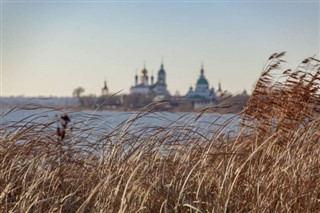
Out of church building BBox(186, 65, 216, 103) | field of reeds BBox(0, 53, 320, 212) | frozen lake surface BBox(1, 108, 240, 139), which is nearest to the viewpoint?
field of reeds BBox(0, 53, 320, 212)

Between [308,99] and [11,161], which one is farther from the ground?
[308,99]

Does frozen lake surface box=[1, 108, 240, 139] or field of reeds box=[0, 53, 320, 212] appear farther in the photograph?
frozen lake surface box=[1, 108, 240, 139]

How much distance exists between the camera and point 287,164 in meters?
4.60

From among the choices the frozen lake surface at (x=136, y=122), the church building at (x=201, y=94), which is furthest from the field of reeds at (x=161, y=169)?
the church building at (x=201, y=94)

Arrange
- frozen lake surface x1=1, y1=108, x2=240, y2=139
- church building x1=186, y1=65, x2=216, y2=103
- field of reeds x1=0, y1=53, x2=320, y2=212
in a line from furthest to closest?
church building x1=186, y1=65, x2=216, y2=103
frozen lake surface x1=1, y1=108, x2=240, y2=139
field of reeds x1=0, y1=53, x2=320, y2=212

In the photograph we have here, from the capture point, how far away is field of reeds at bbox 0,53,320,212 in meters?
4.02

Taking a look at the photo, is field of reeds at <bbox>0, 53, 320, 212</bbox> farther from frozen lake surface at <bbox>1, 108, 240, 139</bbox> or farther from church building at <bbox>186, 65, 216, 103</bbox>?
church building at <bbox>186, 65, 216, 103</bbox>

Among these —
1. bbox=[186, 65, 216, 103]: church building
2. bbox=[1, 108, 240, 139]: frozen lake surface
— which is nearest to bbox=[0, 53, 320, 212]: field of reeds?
bbox=[1, 108, 240, 139]: frozen lake surface

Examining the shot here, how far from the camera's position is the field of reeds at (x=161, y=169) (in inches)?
158

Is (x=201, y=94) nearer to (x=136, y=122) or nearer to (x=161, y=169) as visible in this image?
(x=136, y=122)

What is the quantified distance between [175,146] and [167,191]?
3.60ft

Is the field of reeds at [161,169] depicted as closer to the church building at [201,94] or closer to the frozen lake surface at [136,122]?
the frozen lake surface at [136,122]

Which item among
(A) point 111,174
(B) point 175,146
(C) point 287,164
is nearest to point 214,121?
(B) point 175,146

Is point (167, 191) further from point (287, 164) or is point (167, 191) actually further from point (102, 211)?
point (287, 164)
